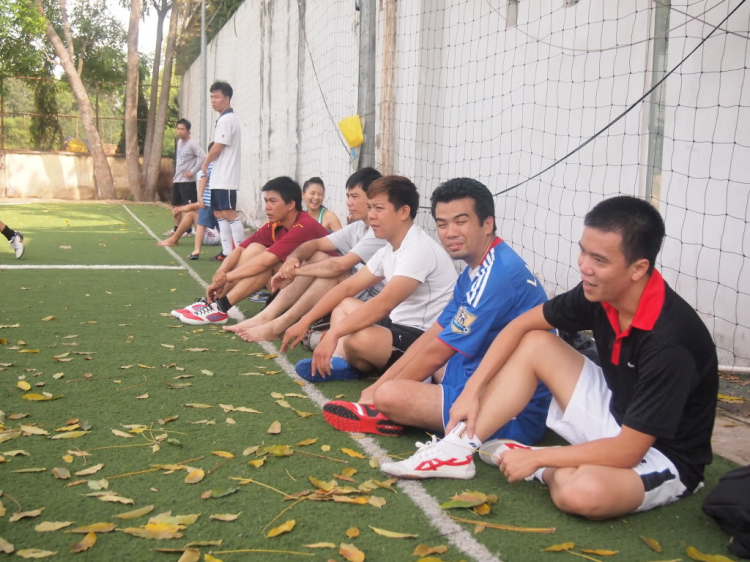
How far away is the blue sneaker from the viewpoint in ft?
13.8

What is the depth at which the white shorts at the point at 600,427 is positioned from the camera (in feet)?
8.30

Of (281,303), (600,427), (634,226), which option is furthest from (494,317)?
(281,303)

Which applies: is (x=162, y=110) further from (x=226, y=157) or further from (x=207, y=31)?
(x=226, y=157)

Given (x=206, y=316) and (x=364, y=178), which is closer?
(x=364, y=178)

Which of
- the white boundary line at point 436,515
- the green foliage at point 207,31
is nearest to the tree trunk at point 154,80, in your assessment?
the green foliage at point 207,31

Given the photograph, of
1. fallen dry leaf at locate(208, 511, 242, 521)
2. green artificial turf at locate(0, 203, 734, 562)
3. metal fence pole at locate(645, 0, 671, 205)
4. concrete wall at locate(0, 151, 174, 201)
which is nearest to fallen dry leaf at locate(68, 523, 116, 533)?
green artificial turf at locate(0, 203, 734, 562)

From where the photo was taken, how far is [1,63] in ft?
77.0

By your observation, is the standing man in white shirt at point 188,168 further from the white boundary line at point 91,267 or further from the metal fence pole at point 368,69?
the metal fence pole at point 368,69

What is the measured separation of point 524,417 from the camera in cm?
315

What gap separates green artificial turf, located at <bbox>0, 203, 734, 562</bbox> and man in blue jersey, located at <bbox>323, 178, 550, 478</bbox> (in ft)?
0.46

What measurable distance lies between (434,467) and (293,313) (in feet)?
8.17

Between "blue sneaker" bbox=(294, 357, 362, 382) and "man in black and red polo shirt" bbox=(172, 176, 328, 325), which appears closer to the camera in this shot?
"blue sneaker" bbox=(294, 357, 362, 382)

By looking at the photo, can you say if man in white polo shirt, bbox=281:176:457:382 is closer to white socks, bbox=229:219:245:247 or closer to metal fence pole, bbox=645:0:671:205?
metal fence pole, bbox=645:0:671:205

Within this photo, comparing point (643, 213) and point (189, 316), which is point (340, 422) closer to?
point (643, 213)
